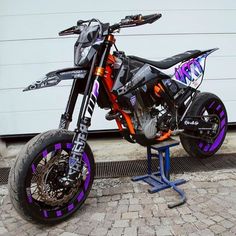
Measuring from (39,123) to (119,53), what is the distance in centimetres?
227

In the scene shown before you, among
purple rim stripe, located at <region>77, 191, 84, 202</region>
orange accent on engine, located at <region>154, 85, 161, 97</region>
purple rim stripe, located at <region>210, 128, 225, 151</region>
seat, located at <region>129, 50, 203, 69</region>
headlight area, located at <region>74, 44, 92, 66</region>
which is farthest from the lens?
purple rim stripe, located at <region>210, 128, 225, 151</region>

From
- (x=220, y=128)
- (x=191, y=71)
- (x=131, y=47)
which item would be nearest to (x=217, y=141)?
(x=220, y=128)

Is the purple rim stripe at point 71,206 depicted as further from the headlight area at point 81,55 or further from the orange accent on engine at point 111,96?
the headlight area at point 81,55

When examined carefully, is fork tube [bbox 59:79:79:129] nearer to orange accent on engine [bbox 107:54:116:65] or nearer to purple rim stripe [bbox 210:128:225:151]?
orange accent on engine [bbox 107:54:116:65]

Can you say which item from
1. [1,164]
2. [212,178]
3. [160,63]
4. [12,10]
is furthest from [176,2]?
[1,164]

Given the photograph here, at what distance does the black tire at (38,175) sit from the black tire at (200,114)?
1.41 metres

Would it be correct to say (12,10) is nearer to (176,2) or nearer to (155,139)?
(176,2)

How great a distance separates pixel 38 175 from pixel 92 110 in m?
0.67

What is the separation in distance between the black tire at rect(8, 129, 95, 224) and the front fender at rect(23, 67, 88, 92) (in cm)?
38

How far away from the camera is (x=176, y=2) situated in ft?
15.7

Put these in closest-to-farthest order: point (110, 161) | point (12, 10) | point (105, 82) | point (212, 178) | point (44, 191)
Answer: point (44, 191) → point (105, 82) → point (212, 178) → point (110, 161) → point (12, 10)

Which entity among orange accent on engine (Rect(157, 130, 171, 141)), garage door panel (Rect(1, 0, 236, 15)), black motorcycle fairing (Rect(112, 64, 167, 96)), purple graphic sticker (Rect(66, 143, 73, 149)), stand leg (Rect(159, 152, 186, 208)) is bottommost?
stand leg (Rect(159, 152, 186, 208))

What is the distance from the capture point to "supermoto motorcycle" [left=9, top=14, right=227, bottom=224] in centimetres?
255

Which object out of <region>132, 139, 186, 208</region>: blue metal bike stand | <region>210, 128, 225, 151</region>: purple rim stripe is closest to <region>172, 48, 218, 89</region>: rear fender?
<region>132, 139, 186, 208</region>: blue metal bike stand
